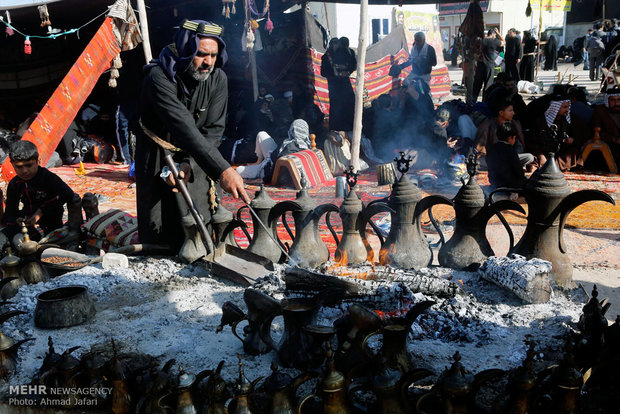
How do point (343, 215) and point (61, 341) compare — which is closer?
point (61, 341)

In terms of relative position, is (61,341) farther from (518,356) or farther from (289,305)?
(518,356)

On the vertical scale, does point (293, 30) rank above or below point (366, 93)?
above

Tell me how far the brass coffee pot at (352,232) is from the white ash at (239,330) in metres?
0.42

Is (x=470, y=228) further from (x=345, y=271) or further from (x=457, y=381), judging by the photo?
(x=457, y=381)

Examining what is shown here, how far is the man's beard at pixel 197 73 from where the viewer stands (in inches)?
136

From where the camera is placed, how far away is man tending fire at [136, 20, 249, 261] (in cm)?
332

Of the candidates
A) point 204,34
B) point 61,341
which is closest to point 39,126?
point 204,34

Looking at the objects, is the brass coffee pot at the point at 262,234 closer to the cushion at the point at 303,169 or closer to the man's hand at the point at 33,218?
the man's hand at the point at 33,218

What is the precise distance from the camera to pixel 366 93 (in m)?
12.9

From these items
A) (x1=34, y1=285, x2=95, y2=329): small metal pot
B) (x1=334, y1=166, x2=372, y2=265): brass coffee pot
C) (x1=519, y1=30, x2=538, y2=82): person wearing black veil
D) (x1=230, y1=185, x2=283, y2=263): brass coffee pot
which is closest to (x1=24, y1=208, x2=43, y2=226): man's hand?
(x1=34, y1=285, x2=95, y2=329): small metal pot

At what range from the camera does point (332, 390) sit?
1.80 metres

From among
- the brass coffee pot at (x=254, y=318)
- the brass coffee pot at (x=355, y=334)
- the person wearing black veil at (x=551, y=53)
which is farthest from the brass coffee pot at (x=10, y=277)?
the person wearing black veil at (x=551, y=53)

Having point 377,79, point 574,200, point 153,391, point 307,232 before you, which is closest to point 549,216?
point 574,200

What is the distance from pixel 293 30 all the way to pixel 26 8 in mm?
5004
